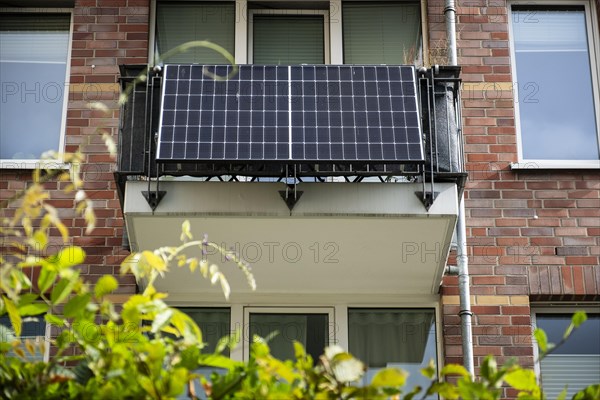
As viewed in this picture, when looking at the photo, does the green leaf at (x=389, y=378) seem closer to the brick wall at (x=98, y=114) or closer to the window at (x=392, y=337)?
the window at (x=392, y=337)

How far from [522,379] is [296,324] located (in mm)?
5210

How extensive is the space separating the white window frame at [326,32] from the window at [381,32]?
Answer: 71 mm

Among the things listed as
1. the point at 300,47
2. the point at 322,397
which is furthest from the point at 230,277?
the point at 322,397

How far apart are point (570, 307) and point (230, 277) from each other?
2.63m

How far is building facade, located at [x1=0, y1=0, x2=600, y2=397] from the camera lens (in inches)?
300

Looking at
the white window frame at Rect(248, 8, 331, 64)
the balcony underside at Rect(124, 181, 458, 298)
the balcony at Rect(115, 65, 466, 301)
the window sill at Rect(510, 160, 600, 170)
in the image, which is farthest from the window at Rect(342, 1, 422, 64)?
the balcony underside at Rect(124, 181, 458, 298)

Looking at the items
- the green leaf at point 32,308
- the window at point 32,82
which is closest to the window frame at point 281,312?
the window at point 32,82

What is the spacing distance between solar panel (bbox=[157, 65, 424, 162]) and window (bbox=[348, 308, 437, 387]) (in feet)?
5.58

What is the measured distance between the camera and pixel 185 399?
7.97 meters

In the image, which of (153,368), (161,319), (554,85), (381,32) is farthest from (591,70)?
(153,368)

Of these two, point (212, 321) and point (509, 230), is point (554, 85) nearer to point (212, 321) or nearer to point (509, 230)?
point (509, 230)

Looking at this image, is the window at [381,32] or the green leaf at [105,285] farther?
the window at [381,32]

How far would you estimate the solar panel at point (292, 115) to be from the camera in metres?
7.34

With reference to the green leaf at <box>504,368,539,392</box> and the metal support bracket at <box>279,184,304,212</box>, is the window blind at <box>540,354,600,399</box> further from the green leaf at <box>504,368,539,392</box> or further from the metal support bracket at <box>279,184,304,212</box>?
the green leaf at <box>504,368,539,392</box>
